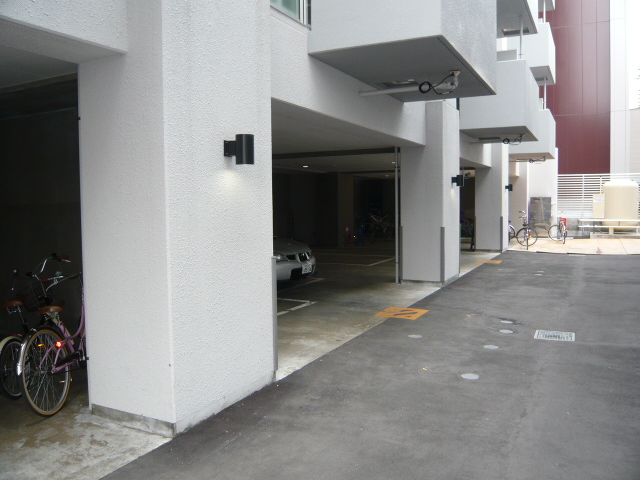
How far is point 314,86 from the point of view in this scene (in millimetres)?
6074

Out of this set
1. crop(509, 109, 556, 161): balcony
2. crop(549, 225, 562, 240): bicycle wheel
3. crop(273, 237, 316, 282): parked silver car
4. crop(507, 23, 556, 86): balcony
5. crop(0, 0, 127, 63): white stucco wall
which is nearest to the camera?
crop(0, 0, 127, 63): white stucco wall

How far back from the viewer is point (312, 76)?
6.05m

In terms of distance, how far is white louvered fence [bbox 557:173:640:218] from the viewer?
2506 centimetres

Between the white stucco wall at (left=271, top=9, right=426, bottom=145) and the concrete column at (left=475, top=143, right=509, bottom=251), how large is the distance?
30.9 feet

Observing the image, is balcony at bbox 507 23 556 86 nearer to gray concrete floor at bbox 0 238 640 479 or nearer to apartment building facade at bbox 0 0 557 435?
gray concrete floor at bbox 0 238 640 479

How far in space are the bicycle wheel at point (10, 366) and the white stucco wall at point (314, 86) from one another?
10.2 feet

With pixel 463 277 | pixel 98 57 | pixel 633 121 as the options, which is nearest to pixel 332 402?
Answer: pixel 98 57

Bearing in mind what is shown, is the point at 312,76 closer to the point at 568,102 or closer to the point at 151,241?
the point at 151,241

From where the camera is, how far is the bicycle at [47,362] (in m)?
4.04

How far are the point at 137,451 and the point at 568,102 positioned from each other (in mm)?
29714

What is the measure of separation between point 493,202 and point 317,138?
9640mm

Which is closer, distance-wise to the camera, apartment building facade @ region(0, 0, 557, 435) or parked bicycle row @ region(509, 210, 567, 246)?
apartment building facade @ region(0, 0, 557, 435)

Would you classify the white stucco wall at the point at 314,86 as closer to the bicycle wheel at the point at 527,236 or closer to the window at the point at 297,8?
the window at the point at 297,8

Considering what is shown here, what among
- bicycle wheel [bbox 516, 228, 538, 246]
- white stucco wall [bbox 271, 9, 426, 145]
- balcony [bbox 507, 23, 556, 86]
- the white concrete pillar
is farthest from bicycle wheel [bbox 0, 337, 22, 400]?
bicycle wheel [bbox 516, 228, 538, 246]
